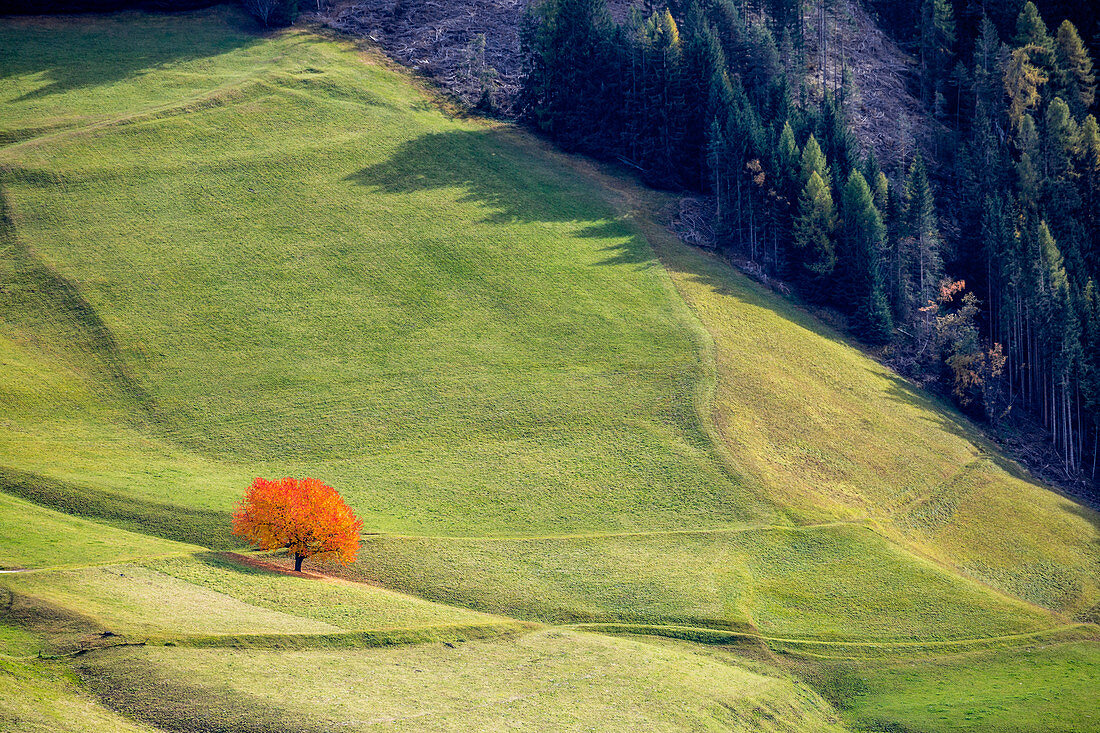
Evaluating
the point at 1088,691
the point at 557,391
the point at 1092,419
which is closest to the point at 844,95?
the point at 1092,419

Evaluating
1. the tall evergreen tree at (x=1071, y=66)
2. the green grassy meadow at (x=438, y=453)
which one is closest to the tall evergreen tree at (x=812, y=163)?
the green grassy meadow at (x=438, y=453)

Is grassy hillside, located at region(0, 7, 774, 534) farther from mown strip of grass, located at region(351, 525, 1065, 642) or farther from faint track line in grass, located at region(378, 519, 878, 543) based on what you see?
mown strip of grass, located at region(351, 525, 1065, 642)

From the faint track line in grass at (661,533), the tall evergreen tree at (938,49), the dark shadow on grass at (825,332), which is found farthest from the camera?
the tall evergreen tree at (938,49)

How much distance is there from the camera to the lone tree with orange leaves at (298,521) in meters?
52.2

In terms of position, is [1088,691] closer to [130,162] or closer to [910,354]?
[910,354]

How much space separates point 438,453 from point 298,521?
1718 cm

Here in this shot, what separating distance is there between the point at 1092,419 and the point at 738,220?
4023 cm

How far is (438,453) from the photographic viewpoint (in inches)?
2685

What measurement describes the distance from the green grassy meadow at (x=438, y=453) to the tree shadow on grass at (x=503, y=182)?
0.45 m

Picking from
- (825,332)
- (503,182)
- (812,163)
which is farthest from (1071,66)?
(503,182)

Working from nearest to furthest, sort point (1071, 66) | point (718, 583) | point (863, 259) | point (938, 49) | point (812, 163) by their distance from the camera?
point (718, 583) < point (863, 259) < point (812, 163) < point (1071, 66) < point (938, 49)

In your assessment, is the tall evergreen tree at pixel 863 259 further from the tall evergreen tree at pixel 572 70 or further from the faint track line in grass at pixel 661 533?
the tall evergreen tree at pixel 572 70

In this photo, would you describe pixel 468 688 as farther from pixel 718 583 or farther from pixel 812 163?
pixel 812 163

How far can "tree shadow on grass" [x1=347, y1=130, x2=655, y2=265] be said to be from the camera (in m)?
95.8
